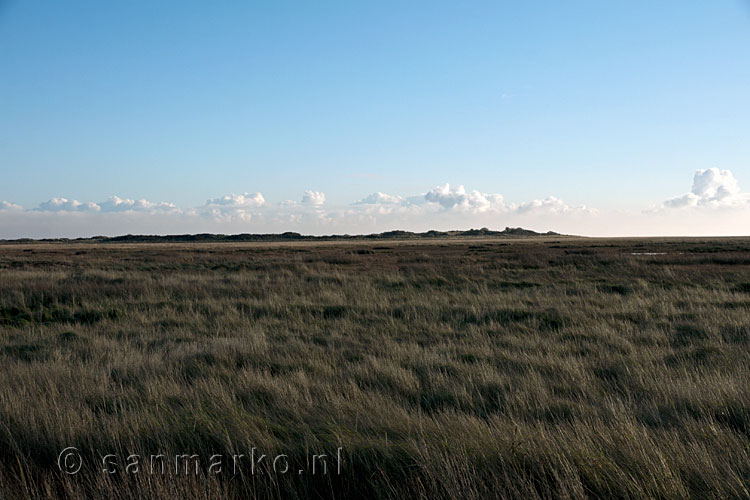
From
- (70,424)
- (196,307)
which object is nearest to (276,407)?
(70,424)

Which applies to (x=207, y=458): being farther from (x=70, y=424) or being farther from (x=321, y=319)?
(x=321, y=319)

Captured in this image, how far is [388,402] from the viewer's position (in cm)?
545

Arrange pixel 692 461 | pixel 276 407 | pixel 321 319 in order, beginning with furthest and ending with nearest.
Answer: pixel 321 319 → pixel 276 407 → pixel 692 461

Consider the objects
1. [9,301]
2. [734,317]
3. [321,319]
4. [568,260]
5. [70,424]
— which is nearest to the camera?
[70,424]

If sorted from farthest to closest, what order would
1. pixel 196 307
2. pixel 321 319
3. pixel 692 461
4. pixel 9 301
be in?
1. pixel 9 301
2. pixel 196 307
3. pixel 321 319
4. pixel 692 461

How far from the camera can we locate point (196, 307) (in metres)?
14.3

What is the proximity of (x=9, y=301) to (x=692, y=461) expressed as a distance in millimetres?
17789

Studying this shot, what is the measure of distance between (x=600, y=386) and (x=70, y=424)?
579 centimetres

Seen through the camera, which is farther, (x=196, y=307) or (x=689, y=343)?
(x=196, y=307)

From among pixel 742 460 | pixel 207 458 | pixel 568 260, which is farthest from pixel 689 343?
pixel 568 260

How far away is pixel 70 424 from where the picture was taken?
4621mm

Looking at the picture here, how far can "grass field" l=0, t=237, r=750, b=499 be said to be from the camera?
371 centimetres

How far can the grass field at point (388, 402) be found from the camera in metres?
3.71

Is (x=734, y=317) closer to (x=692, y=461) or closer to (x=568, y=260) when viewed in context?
(x=692, y=461)
